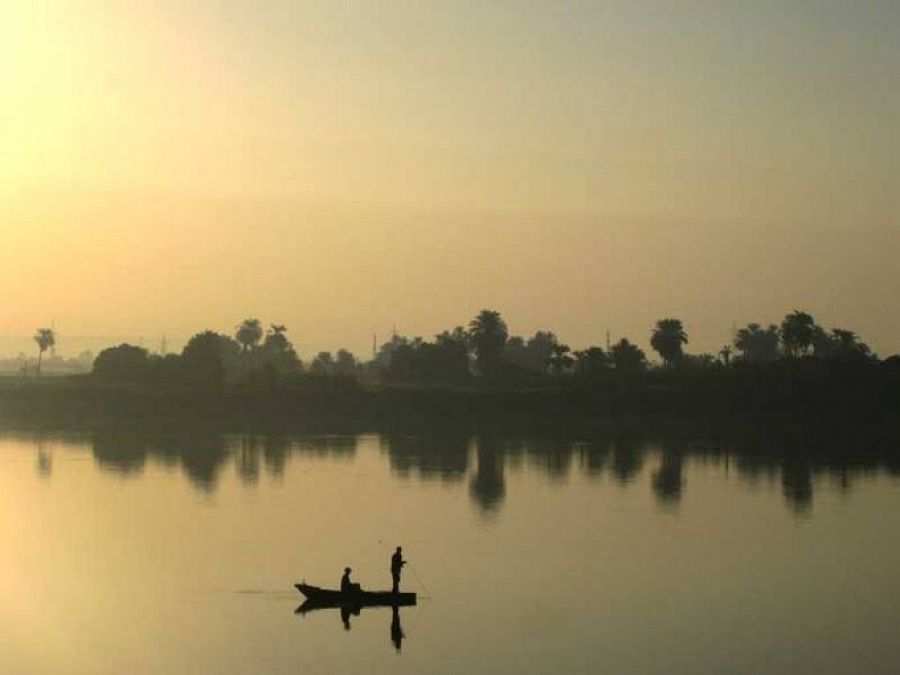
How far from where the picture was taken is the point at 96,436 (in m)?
124

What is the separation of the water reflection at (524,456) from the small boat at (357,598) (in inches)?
1005

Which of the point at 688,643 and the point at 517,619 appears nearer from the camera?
the point at 688,643

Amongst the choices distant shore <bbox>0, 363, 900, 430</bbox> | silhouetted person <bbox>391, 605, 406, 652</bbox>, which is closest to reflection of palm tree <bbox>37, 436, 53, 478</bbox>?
distant shore <bbox>0, 363, 900, 430</bbox>

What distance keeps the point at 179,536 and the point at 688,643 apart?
26031 mm

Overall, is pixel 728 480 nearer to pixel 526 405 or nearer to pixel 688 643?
pixel 688 643

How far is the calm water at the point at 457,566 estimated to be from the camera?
1373 inches

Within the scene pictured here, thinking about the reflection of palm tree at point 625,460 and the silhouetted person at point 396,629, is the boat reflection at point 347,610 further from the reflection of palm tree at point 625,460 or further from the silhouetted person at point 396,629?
the reflection of palm tree at point 625,460

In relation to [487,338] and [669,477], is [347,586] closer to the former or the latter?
[669,477]

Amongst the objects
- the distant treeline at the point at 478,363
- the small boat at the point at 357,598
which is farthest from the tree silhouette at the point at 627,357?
the small boat at the point at 357,598

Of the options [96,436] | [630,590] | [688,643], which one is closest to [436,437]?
[96,436]

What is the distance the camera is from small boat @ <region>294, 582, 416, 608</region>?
3925 cm

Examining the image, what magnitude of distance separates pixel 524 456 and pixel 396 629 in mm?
65839

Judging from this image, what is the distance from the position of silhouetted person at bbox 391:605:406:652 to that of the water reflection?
26.0 meters

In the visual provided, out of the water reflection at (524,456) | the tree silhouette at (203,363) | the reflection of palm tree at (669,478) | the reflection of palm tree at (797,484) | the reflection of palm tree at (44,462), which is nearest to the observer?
the reflection of palm tree at (797,484)
